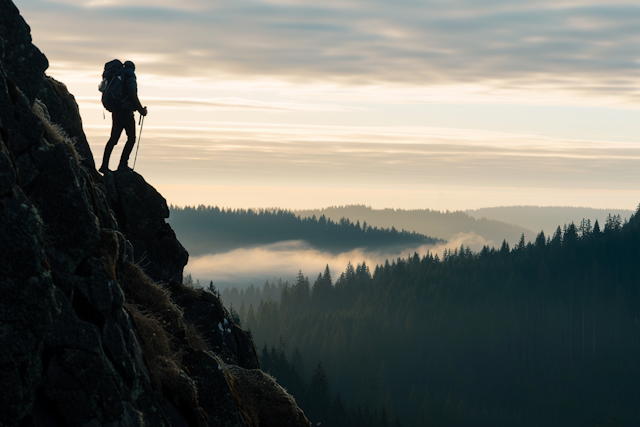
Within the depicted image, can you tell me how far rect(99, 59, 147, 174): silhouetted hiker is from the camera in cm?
1780

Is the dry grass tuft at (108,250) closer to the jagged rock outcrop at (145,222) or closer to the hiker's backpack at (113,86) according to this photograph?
the jagged rock outcrop at (145,222)

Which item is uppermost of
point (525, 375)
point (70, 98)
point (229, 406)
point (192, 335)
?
point (70, 98)

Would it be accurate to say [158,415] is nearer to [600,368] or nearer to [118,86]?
[118,86]

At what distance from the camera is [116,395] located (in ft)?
34.6

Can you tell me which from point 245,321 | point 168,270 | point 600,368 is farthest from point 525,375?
point 168,270

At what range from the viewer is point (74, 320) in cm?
1028

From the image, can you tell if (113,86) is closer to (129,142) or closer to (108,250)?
(129,142)

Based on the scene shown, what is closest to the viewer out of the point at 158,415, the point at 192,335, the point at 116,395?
the point at 116,395

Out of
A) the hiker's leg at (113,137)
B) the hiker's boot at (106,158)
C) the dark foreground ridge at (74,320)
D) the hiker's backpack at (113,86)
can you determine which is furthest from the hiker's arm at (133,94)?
the dark foreground ridge at (74,320)

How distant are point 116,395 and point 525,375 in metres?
184

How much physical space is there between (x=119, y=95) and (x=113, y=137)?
1.37m

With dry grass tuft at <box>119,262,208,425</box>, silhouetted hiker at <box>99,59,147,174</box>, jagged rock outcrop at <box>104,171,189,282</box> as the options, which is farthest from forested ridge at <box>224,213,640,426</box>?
dry grass tuft at <box>119,262,208,425</box>

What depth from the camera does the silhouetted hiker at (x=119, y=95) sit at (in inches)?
701

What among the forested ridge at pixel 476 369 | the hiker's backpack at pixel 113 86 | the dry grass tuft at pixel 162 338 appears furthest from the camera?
the forested ridge at pixel 476 369
